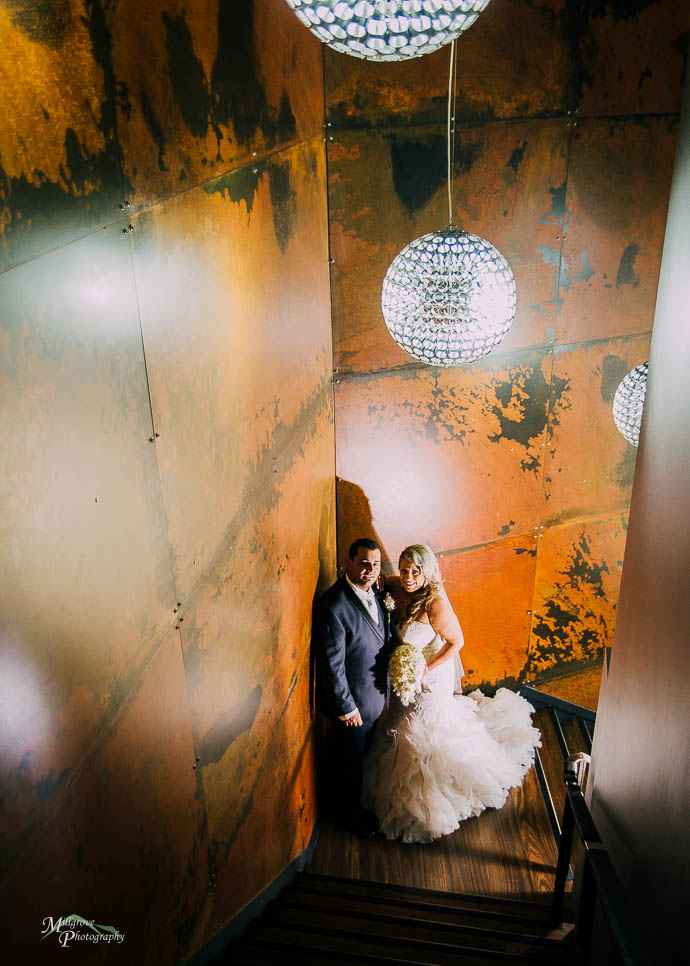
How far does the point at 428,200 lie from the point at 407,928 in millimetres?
3744

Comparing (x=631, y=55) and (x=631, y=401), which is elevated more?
(x=631, y=55)

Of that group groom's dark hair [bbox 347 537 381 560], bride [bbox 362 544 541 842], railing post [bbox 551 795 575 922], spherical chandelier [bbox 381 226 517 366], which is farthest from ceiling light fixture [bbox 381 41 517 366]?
railing post [bbox 551 795 575 922]

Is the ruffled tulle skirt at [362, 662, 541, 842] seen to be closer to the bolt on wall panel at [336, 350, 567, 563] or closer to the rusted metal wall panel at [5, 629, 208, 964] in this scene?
the bolt on wall panel at [336, 350, 567, 563]

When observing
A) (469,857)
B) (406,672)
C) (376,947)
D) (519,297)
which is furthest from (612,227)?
(376,947)

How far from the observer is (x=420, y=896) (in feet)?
12.8

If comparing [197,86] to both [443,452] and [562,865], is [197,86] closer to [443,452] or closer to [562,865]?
[443,452]

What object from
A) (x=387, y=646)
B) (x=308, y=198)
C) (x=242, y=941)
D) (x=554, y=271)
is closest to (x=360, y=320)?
(x=308, y=198)

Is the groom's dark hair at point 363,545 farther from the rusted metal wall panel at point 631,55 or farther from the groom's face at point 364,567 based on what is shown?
the rusted metal wall panel at point 631,55

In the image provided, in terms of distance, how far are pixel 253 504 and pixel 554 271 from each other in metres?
2.51

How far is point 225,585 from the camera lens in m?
2.60

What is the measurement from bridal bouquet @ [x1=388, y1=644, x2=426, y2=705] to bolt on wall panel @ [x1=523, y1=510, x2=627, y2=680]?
132 centimetres

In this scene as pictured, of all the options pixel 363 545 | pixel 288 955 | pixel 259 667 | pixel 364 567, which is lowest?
pixel 288 955

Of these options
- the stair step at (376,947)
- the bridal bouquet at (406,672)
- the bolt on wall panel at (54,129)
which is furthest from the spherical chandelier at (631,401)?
the bolt on wall panel at (54,129)

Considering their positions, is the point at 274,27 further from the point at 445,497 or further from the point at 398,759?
the point at 398,759
